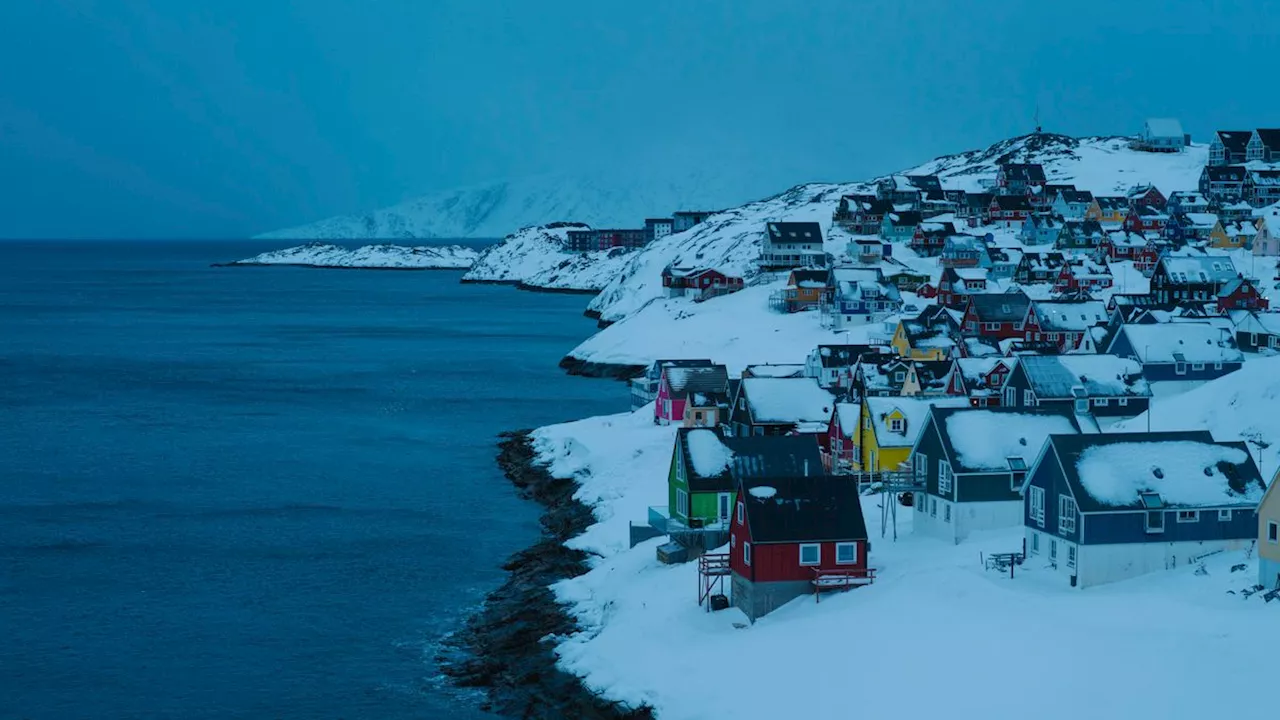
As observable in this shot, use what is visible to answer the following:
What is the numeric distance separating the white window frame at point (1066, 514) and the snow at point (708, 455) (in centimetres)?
1261

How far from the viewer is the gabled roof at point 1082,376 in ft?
185

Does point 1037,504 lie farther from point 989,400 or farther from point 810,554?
point 989,400

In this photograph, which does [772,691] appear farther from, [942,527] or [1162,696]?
[942,527]

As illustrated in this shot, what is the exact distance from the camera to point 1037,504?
3559 centimetres

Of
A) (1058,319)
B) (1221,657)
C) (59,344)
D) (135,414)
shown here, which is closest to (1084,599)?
(1221,657)

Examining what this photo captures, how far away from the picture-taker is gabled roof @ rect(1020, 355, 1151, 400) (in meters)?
56.5

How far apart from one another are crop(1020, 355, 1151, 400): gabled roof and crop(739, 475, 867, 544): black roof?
22.6m

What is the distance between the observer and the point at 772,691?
30312 mm

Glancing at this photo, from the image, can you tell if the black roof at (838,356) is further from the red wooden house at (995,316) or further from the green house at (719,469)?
the green house at (719,469)

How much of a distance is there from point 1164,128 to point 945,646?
161994 mm

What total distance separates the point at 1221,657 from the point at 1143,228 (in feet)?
337

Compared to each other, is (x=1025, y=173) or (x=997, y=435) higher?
(x=1025, y=173)

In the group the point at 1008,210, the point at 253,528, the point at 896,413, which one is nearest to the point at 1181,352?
the point at 896,413

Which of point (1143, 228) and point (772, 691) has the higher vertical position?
point (1143, 228)
